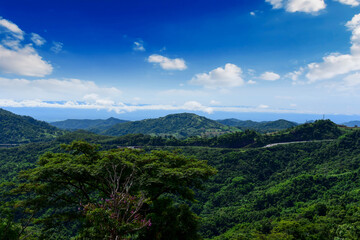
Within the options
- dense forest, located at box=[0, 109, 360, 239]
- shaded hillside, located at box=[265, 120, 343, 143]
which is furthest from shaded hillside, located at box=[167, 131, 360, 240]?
shaded hillside, located at box=[265, 120, 343, 143]

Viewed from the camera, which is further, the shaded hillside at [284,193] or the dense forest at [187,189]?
the shaded hillside at [284,193]

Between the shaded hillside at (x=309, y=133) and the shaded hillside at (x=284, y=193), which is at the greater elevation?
the shaded hillside at (x=309, y=133)

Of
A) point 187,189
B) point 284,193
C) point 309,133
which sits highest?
point 187,189

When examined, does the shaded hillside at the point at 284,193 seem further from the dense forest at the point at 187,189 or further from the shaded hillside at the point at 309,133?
the shaded hillside at the point at 309,133

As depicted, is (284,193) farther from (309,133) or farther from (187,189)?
(309,133)

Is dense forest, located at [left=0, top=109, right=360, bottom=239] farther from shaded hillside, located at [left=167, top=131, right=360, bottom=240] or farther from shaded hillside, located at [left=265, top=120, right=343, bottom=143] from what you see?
shaded hillside, located at [left=265, top=120, right=343, bottom=143]

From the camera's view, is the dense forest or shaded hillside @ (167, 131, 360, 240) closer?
the dense forest

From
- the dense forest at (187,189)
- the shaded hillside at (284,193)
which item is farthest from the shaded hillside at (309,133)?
the shaded hillside at (284,193)

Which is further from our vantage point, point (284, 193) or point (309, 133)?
point (309, 133)

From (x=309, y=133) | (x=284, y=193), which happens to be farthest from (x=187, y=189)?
(x=309, y=133)
